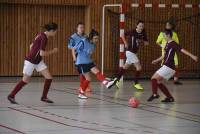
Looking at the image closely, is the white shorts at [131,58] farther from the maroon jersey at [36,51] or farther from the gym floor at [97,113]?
the maroon jersey at [36,51]

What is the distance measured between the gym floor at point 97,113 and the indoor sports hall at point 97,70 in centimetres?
2

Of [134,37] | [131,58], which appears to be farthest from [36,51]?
[134,37]

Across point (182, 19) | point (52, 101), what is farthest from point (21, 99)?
point (182, 19)

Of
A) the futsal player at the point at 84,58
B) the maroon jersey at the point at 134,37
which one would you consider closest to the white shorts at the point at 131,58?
the maroon jersey at the point at 134,37

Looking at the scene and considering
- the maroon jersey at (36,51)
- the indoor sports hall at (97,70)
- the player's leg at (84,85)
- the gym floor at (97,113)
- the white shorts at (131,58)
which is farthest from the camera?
the white shorts at (131,58)

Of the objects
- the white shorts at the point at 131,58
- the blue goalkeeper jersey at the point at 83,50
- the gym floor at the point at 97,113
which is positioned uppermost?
the blue goalkeeper jersey at the point at 83,50

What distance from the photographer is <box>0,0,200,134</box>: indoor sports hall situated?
9.37 m

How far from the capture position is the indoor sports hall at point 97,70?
937 cm

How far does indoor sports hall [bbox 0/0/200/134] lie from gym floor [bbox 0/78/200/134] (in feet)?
0.05

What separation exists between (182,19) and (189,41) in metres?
0.88

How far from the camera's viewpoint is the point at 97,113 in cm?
1026

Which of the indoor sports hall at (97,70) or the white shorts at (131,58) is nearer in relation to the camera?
the indoor sports hall at (97,70)

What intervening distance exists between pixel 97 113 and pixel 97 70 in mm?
2550

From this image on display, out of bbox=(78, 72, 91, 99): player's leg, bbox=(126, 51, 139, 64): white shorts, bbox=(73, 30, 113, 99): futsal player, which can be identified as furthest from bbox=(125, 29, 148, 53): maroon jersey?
bbox=(78, 72, 91, 99): player's leg
